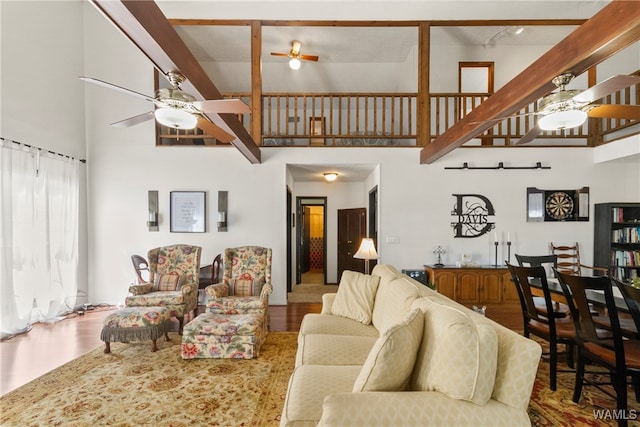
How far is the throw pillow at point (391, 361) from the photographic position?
141cm

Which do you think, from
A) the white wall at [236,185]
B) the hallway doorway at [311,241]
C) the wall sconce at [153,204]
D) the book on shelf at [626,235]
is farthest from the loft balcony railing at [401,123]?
the hallway doorway at [311,241]

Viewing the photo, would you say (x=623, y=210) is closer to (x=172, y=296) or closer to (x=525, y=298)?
(x=525, y=298)

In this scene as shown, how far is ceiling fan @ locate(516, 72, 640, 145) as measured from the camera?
2203 mm

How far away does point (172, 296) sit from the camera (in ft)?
13.1

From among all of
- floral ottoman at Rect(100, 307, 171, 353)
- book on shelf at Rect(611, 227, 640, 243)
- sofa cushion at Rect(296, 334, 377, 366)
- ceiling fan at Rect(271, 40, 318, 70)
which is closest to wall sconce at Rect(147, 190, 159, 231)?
floral ottoman at Rect(100, 307, 171, 353)

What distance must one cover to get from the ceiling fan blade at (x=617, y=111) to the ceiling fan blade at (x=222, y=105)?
296 cm

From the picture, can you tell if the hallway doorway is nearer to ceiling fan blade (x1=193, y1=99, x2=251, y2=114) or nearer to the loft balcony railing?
the loft balcony railing

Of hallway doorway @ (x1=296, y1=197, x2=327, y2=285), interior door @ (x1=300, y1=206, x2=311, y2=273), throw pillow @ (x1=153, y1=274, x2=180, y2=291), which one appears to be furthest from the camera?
interior door @ (x1=300, y1=206, x2=311, y2=273)

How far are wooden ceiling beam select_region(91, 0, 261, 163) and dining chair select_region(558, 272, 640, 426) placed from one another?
3.09 metres

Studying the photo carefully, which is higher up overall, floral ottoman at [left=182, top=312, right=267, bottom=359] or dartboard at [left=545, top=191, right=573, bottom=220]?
dartboard at [left=545, top=191, right=573, bottom=220]

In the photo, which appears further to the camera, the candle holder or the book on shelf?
the candle holder

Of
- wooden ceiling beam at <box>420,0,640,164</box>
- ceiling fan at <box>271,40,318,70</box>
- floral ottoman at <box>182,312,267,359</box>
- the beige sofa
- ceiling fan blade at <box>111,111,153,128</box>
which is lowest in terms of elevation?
floral ottoman at <box>182,312,267,359</box>

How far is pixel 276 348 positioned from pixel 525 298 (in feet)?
8.56

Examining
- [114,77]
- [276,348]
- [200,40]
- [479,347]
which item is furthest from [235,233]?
[479,347]
